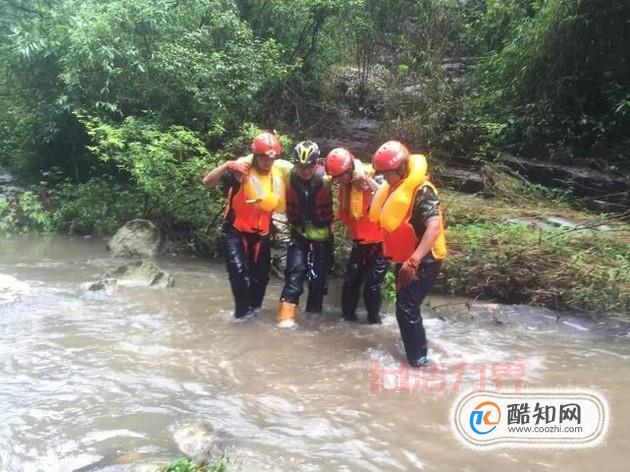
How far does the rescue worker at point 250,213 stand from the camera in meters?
5.86

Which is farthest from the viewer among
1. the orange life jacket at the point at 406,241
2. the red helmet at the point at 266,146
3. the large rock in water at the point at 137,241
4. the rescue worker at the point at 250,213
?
the large rock in water at the point at 137,241

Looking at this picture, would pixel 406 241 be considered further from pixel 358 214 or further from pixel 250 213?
pixel 250 213

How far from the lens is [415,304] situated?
4902mm

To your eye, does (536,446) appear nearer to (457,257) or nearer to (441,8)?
(457,257)

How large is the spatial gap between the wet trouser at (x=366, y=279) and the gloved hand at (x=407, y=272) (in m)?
1.08

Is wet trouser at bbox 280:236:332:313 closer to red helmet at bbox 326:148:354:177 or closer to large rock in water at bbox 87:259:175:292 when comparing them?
red helmet at bbox 326:148:354:177

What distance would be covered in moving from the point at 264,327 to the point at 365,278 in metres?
1.09

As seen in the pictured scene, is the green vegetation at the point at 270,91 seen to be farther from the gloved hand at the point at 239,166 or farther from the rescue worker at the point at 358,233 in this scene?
the gloved hand at the point at 239,166

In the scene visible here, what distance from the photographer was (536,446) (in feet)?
11.5

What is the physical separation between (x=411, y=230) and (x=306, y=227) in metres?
1.47

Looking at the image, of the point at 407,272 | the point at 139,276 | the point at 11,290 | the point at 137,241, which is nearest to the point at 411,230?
the point at 407,272

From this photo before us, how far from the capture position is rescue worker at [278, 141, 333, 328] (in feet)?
19.5

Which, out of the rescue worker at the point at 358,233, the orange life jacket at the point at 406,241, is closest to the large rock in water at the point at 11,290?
the rescue worker at the point at 358,233

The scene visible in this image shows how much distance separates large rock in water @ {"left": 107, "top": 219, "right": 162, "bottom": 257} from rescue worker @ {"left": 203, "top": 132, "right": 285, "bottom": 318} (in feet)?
12.1
